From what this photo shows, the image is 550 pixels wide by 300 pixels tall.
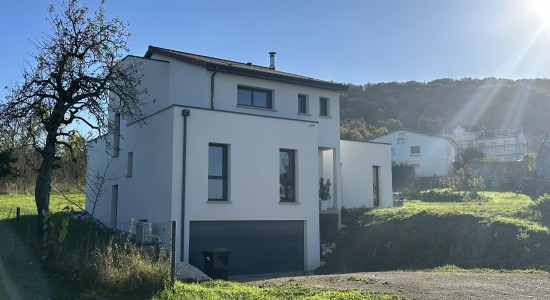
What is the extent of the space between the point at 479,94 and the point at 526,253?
10797 cm

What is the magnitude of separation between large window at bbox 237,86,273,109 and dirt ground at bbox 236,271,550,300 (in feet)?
31.1

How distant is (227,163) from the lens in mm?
18531

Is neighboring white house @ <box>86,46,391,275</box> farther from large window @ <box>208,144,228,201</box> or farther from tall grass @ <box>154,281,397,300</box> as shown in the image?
tall grass @ <box>154,281,397,300</box>

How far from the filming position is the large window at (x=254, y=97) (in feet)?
70.1

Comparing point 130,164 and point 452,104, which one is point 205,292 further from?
point 452,104

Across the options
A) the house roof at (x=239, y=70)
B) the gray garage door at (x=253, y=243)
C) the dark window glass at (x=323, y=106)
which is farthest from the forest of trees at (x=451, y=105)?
the gray garage door at (x=253, y=243)

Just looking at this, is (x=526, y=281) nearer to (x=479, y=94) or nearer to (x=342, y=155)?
(x=342, y=155)

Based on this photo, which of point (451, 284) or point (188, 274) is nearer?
point (451, 284)

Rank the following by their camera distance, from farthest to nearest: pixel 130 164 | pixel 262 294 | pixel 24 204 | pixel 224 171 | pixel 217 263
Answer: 1. pixel 24 204
2. pixel 130 164
3. pixel 224 171
4. pixel 217 263
5. pixel 262 294

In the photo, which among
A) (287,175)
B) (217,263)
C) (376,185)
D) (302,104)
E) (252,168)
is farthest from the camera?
(376,185)

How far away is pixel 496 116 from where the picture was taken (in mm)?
105625

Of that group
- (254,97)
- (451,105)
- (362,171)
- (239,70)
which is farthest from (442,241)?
(451,105)

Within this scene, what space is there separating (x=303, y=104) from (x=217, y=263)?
10077 millimetres

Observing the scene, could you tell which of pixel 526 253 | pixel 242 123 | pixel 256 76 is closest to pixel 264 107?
pixel 256 76
